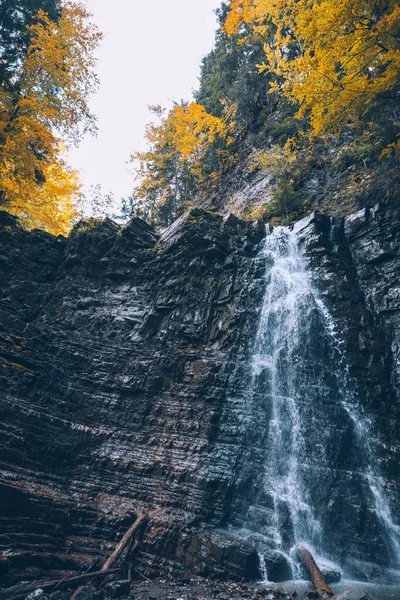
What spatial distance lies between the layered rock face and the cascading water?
115 millimetres

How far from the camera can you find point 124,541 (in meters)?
8.92

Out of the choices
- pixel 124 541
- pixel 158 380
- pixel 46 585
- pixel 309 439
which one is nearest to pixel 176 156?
pixel 158 380

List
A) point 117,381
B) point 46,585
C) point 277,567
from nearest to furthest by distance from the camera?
point 46,585 → point 277,567 → point 117,381

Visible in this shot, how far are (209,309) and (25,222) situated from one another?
428 inches

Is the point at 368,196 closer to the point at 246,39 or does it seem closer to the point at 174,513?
the point at 174,513

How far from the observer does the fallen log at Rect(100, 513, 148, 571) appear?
8352 millimetres

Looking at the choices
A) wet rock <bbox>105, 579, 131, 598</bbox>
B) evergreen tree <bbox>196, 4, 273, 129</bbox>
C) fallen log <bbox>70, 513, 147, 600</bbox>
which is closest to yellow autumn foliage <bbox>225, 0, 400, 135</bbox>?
fallen log <bbox>70, 513, 147, 600</bbox>

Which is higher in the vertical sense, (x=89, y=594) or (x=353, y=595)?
(x=353, y=595)

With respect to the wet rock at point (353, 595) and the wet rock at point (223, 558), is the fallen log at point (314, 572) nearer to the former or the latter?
the wet rock at point (353, 595)

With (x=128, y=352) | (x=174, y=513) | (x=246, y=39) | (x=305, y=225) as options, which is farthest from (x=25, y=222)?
(x=246, y=39)

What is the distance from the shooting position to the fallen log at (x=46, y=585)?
7035mm

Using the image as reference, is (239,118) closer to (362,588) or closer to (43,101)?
(43,101)

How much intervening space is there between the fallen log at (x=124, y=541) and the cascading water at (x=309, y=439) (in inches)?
117

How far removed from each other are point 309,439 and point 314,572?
3.48m
